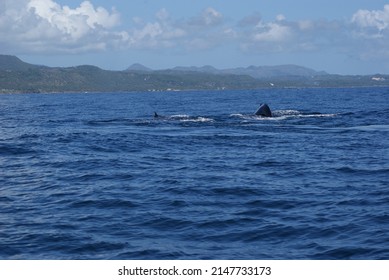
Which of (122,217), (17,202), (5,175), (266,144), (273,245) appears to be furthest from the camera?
(266,144)

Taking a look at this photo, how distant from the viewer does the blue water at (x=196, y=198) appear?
16500mm

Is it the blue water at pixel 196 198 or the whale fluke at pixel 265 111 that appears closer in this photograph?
the blue water at pixel 196 198

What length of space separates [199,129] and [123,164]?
19.6 meters

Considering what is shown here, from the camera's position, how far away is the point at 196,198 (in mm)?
22562

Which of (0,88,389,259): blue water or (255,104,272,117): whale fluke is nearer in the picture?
(0,88,389,259): blue water

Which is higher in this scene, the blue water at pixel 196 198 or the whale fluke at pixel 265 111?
the whale fluke at pixel 265 111

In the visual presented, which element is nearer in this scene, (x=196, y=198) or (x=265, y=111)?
(x=196, y=198)

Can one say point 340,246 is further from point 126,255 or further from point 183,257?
point 126,255

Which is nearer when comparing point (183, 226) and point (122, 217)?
point (183, 226)

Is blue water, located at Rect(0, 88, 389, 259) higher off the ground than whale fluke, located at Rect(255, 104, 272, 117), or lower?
lower

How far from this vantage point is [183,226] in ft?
60.8

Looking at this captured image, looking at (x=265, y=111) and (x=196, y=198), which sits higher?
(x=265, y=111)

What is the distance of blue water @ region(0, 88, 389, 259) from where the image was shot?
16500mm

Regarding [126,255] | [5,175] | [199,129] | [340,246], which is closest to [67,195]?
[5,175]
